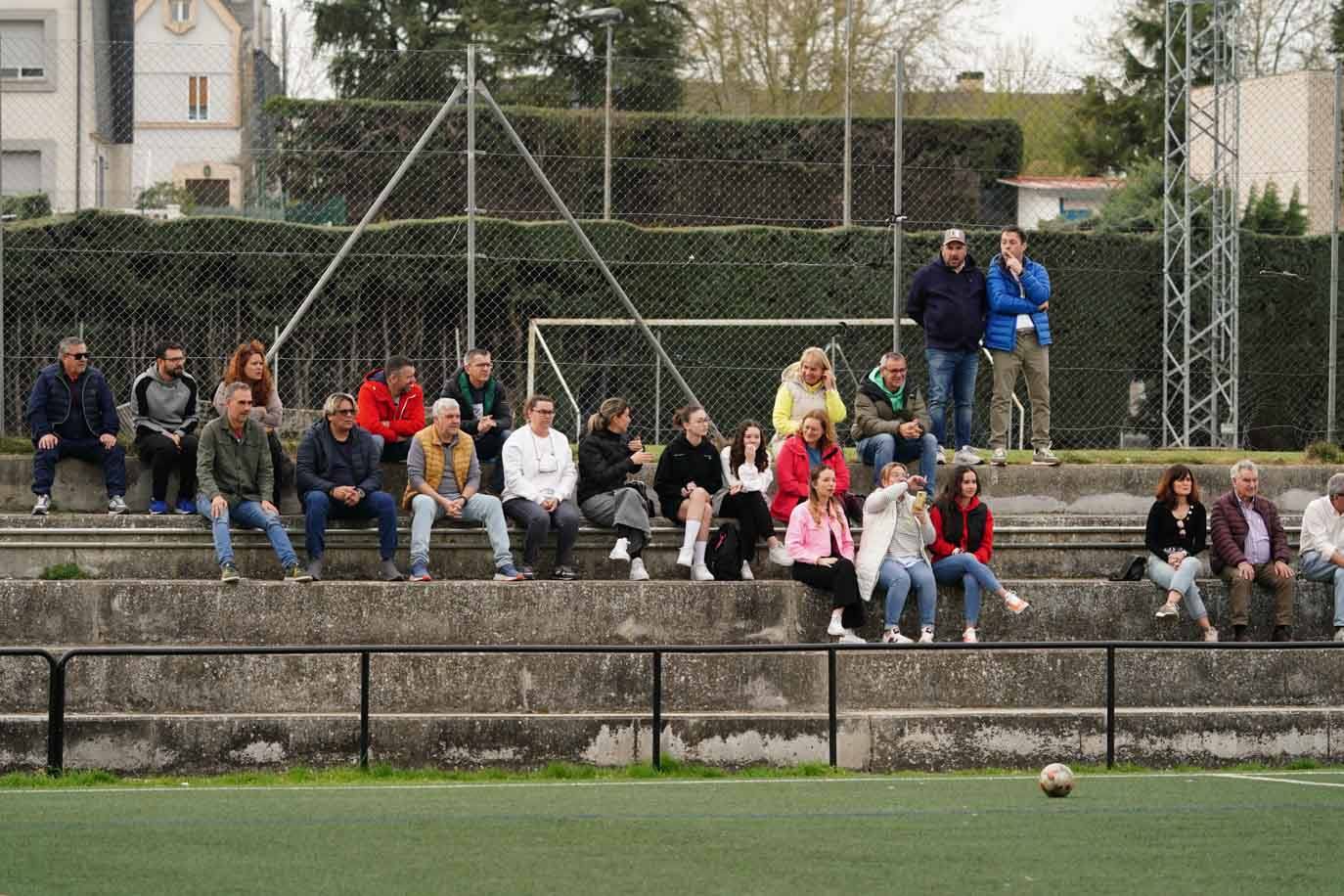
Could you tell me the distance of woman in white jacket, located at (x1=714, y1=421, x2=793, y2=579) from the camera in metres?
15.6

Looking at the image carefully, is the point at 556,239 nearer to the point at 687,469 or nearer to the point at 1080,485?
the point at 1080,485

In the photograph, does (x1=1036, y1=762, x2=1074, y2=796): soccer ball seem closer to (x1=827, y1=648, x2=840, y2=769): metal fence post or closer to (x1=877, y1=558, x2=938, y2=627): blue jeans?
(x1=827, y1=648, x2=840, y2=769): metal fence post

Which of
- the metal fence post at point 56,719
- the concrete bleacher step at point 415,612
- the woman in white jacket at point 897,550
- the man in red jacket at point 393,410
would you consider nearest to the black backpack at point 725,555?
the concrete bleacher step at point 415,612

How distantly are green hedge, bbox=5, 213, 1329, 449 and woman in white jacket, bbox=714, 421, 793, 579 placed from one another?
186 inches

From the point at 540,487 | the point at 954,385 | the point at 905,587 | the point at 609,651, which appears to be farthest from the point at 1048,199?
the point at 609,651

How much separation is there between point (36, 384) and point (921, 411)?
22.3 ft

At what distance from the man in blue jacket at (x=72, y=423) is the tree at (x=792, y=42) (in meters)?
20.4

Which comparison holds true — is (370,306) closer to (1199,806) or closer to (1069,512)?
(1069,512)

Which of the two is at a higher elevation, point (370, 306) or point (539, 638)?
point (370, 306)

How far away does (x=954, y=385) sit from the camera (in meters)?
17.5

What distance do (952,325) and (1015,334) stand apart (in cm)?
69

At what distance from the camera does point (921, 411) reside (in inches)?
654

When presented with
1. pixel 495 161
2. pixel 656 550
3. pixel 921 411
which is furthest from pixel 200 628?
pixel 495 161

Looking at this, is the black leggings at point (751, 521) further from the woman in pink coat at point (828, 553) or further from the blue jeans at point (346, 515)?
the blue jeans at point (346, 515)
